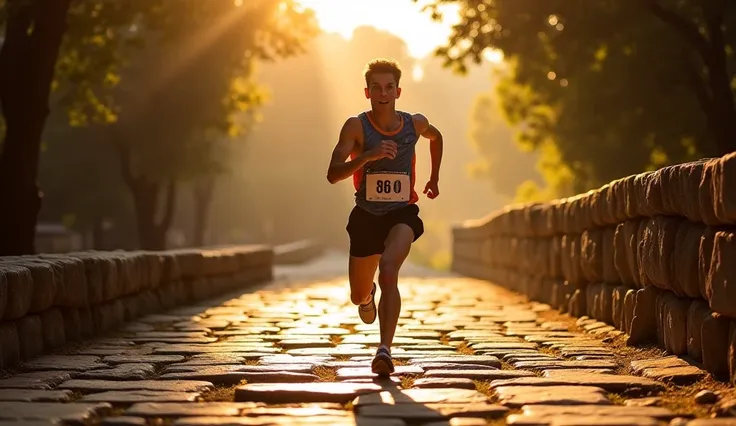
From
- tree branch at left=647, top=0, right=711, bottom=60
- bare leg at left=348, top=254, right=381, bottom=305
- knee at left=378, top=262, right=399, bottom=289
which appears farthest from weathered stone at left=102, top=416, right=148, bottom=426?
tree branch at left=647, top=0, right=711, bottom=60

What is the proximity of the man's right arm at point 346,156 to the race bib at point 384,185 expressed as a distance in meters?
0.25

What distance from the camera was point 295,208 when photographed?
74.1m

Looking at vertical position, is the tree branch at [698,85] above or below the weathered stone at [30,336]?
above

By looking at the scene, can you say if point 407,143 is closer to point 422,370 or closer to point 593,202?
point 422,370

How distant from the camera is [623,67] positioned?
869 inches

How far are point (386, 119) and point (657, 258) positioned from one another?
2093 millimetres

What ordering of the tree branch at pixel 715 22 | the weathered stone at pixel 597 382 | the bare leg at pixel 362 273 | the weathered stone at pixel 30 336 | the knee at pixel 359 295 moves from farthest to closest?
the tree branch at pixel 715 22, the knee at pixel 359 295, the bare leg at pixel 362 273, the weathered stone at pixel 30 336, the weathered stone at pixel 597 382

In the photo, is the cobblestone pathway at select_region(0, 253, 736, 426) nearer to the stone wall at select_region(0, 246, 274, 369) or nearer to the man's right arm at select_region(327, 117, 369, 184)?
the stone wall at select_region(0, 246, 274, 369)

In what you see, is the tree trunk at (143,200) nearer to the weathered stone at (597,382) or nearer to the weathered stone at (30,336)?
the weathered stone at (30,336)

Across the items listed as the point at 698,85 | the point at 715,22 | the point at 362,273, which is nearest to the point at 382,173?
the point at 362,273

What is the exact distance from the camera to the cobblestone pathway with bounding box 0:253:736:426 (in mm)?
5277

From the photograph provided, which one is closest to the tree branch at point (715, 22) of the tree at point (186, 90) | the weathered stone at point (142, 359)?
the tree at point (186, 90)

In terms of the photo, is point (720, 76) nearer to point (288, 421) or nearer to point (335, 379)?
point (335, 379)

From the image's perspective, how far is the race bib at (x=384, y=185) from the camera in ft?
24.7
